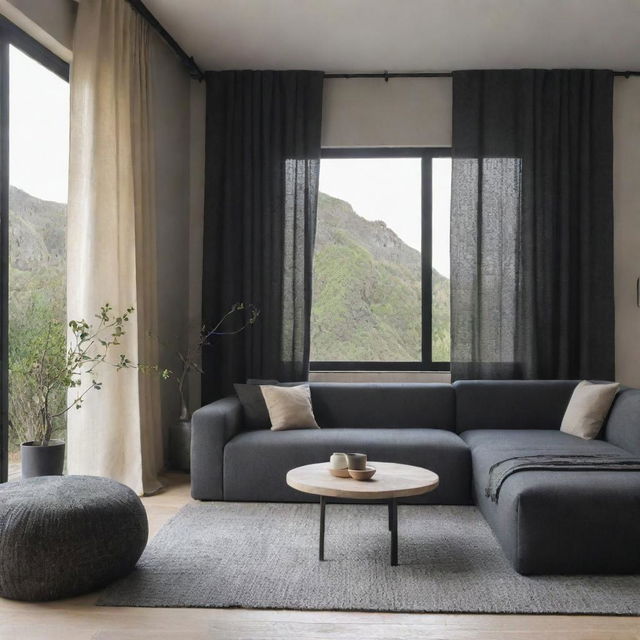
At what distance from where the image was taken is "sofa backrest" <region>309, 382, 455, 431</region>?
15.3 ft

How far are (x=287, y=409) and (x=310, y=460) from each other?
1.50 feet

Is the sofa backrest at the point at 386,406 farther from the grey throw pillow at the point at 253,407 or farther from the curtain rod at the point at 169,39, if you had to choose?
the curtain rod at the point at 169,39

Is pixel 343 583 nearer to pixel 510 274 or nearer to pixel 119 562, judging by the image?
pixel 119 562

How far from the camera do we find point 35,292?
3.68 m

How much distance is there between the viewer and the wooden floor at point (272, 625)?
7.76 ft

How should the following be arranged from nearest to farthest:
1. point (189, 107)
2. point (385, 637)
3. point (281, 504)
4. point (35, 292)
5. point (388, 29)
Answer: point (385, 637) → point (35, 292) → point (281, 504) → point (388, 29) → point (189, 107)

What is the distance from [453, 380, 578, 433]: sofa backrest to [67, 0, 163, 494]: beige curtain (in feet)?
6.65

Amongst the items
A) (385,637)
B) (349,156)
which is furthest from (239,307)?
(385,637)

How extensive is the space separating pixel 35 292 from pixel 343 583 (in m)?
2.12

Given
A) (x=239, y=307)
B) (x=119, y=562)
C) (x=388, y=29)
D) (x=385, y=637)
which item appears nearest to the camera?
(x=385, y=637)

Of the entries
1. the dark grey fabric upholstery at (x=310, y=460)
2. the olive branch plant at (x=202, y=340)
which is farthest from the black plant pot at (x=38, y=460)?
the olive branch plant at (x=202, y=340)

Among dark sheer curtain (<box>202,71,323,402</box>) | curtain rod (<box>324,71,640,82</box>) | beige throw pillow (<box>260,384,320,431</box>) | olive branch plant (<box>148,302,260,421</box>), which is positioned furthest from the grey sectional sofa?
curtain rod (<box>324,71,640,82</box>)

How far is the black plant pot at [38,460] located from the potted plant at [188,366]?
1.52 meters

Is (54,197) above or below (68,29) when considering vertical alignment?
below
